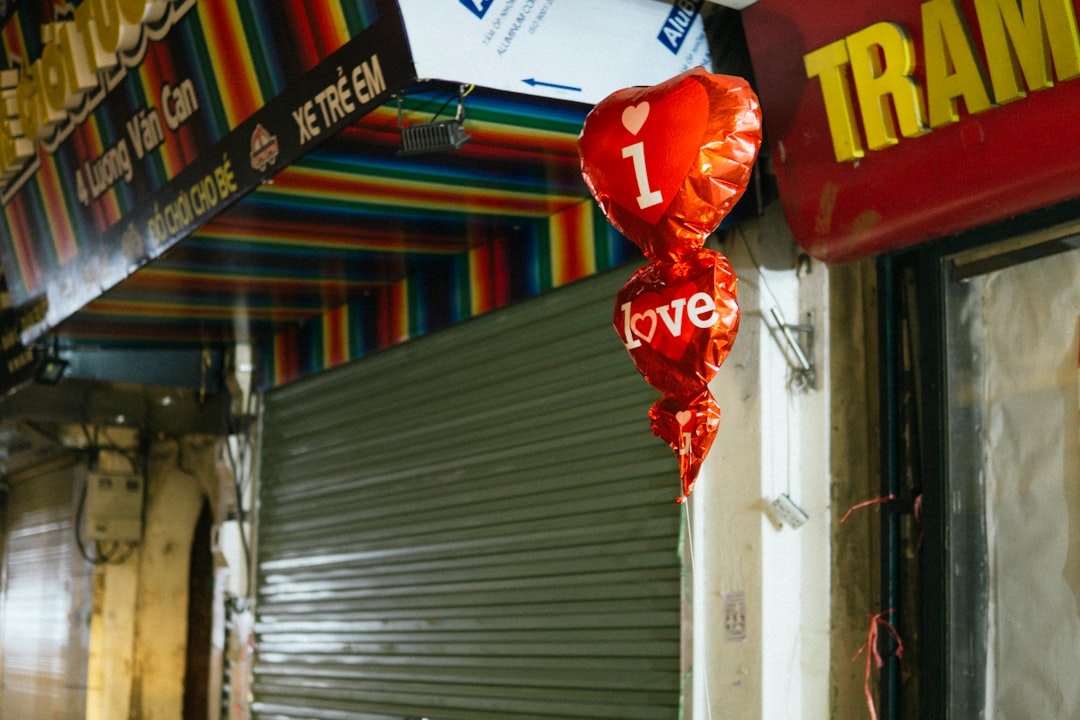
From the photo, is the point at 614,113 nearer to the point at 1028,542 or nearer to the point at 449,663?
the point at 1028,542

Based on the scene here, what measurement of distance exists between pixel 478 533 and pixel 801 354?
2013mm

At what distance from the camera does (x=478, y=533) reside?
5816 mm

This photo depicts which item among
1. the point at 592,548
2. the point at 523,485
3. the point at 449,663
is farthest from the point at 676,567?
the point at 449,663

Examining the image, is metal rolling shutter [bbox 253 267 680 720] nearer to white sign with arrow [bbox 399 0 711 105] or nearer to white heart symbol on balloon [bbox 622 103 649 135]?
white sign with arrow [bbox 399 0 711 105]

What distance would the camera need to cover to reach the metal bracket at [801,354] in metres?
4.47

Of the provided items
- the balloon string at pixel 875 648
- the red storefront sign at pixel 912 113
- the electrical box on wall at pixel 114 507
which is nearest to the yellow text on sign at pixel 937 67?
the red storefront sign at pixel 912 113

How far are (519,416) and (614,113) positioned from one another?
2481 mm

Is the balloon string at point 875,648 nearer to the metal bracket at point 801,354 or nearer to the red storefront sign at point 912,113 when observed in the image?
the metal bracket at point 801,354

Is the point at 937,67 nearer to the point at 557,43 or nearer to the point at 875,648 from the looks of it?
the point at 557,43

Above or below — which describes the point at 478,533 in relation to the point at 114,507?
below

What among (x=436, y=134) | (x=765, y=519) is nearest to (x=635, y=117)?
(x=436, y=134)

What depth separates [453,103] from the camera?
13.3 feet

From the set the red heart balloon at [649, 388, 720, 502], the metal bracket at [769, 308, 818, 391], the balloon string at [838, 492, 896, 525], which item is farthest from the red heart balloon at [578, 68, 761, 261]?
the balloon string at [838, 492, 896, 525]

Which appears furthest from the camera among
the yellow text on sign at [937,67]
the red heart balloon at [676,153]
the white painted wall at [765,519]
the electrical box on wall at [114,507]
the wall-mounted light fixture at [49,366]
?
the electrical box on wall at [114,507]
